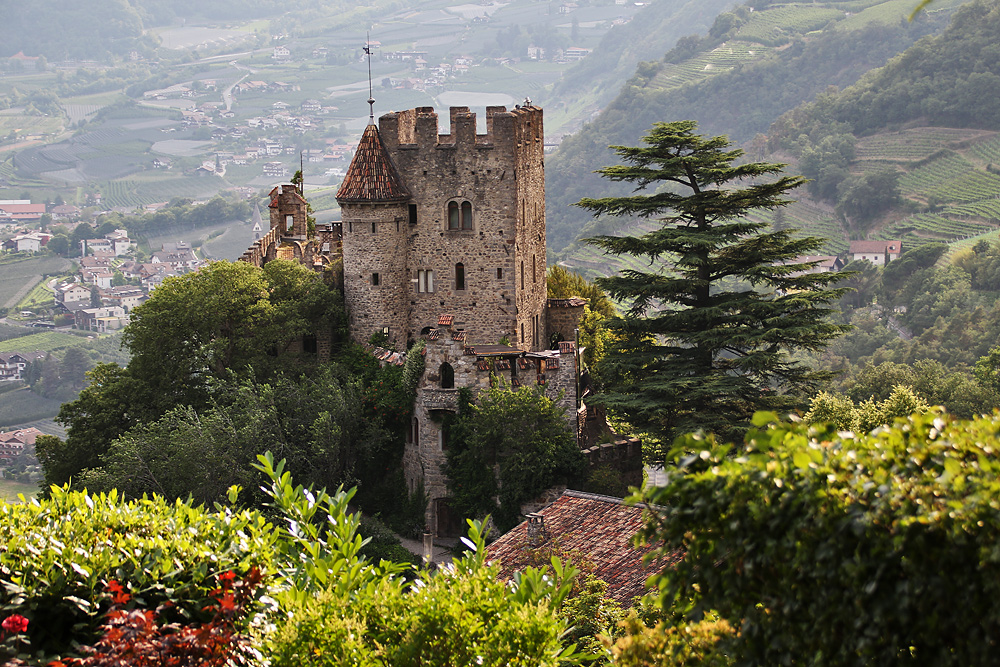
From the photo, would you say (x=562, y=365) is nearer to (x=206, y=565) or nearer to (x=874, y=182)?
(x=206, y=565)

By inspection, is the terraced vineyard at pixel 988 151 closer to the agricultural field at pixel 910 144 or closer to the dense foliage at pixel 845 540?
the agricultural field at pixel 910 144

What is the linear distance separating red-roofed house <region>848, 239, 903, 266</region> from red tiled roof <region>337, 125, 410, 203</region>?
7850 centimetres

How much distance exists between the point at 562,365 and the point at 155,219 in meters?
167

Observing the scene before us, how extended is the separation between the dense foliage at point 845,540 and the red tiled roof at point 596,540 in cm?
1302

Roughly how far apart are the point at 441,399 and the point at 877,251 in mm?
83892

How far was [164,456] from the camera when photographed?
36719 mm

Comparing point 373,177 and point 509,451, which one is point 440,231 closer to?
point 373,177

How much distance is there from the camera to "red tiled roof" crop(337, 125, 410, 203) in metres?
40.6

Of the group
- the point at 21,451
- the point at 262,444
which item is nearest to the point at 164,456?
the point at 262,444

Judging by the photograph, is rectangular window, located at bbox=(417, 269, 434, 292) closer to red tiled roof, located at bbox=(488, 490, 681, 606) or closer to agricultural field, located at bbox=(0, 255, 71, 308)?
red tiled roof, located at bbox=(488, 490, 681, 606)

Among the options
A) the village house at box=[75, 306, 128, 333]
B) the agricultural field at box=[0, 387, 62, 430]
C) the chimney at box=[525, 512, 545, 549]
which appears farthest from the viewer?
the village house at box=[75, 306, 128, 333]

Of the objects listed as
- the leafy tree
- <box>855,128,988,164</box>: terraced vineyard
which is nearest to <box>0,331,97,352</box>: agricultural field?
<box>855,128,988,164</box>: terraced vineyard

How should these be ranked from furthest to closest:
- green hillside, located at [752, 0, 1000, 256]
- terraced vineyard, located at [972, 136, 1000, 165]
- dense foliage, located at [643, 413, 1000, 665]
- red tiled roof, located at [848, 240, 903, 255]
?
terraced vineyard, located at [972, 136, 1000, 165] → green hillside, located at [752, 0, 1000, 256] → red tiled roof, located at [848, 240, 903, 255] → dense foliage, located at [643, 413, 1000, 665]

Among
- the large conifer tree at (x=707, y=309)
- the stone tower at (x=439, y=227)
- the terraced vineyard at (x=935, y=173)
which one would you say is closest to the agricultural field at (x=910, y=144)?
the terraced vineyard at (x=935, y=173)
